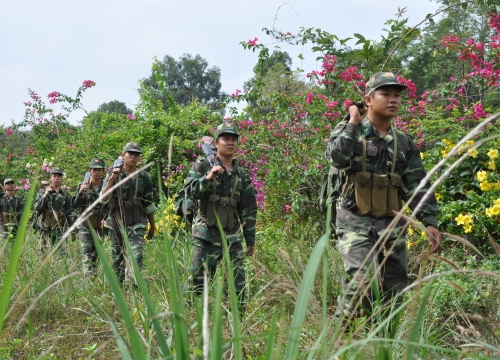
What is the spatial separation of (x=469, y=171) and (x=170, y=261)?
4786mm

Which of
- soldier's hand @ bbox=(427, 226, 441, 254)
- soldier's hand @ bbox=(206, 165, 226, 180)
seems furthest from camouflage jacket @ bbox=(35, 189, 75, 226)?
soldier's hand @ bbox=(427, 226, 441, 254)

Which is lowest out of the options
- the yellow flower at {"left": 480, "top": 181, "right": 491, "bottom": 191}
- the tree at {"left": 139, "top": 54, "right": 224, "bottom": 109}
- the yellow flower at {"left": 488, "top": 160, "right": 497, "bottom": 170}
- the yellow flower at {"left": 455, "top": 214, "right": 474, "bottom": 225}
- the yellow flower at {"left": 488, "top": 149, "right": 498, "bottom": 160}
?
the yellow flower at {"left": 455, "top": 214, "right": 474, "bottom": 225}

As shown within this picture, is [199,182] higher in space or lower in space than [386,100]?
lower

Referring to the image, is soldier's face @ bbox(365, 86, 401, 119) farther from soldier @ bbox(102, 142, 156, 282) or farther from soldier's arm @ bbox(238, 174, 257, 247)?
soldier @ bbox(102, 142, 156, 282)

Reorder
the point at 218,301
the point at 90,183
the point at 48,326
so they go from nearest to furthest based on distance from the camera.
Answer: the point at 218,301, the point at 48,326, the point at 90,183

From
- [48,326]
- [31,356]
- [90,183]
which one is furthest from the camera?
[90,183]

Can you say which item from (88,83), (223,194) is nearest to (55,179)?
(223,194)

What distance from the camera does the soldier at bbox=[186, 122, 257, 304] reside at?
16.5 feet

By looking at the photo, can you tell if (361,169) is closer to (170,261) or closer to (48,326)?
(48,326)

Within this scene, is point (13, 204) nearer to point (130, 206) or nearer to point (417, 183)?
point (130, 206)

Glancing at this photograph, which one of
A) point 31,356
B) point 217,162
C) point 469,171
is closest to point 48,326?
point 31,356

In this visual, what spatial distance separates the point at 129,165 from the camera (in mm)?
6750

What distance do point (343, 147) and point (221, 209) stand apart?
1.66 meters

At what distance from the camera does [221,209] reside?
5.12m
